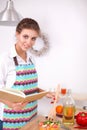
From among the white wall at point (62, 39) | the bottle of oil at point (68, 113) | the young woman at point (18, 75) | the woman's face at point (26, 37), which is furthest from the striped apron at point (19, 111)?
the white wall at point (62, 39)

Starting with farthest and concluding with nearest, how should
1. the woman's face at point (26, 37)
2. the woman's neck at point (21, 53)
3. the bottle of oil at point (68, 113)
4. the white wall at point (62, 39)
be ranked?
the white wall at point (62, 39) < the woman's neck at point (21, 53) < the woman's face at point (26, 37) < the bottle of oil at point (68, 113)

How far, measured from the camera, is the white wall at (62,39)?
10.2ft

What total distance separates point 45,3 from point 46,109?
1.40m

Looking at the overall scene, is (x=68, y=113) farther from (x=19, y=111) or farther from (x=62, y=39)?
(x=62, y=39)

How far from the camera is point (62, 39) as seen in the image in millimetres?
3191

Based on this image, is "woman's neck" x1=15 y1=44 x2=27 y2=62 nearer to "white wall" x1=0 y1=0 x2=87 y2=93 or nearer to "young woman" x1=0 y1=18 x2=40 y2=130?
"young woman" x1=0 y1=18 x2=40 y2=130

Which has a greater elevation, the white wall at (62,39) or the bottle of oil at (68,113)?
the white wall at (62,39)

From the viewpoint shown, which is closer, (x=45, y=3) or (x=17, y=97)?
(x=17, y=97)

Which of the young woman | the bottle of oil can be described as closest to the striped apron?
the young woman

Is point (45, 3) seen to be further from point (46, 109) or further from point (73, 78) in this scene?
point (46, 109)

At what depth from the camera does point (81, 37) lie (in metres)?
3.12

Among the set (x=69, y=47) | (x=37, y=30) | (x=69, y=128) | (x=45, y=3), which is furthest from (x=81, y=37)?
(x=69, y=128)

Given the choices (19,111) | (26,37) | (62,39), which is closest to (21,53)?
(26,37)

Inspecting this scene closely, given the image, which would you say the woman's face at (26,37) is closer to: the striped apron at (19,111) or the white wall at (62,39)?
the striped apron at (19,111)
